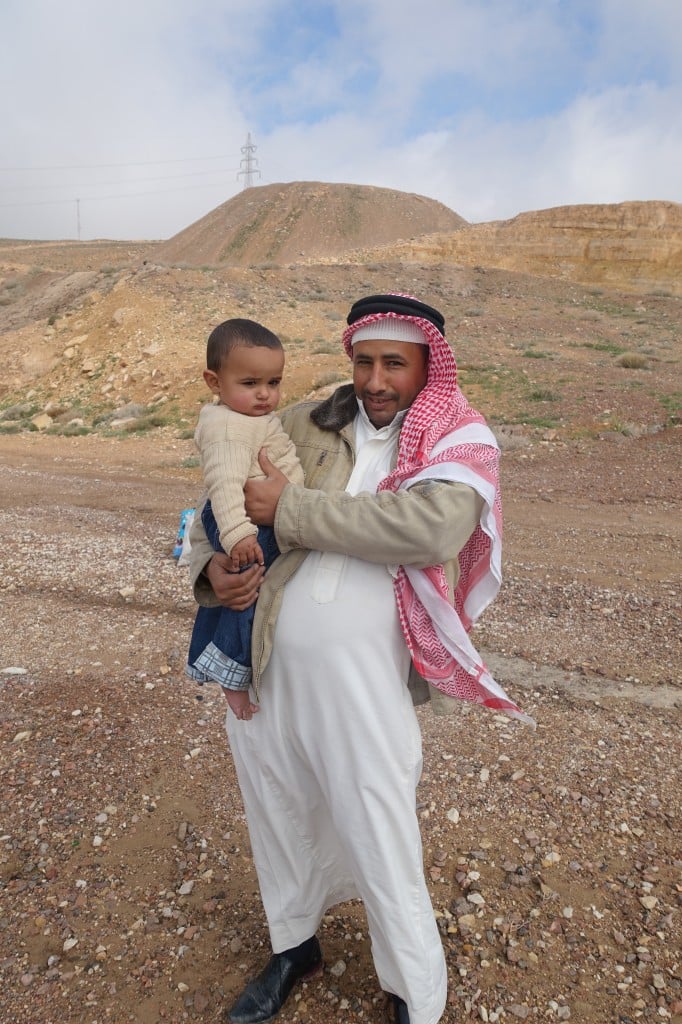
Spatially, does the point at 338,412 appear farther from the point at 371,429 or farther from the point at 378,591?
the point at 378,591

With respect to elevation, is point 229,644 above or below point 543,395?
above

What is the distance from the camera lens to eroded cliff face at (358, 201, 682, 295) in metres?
32.8

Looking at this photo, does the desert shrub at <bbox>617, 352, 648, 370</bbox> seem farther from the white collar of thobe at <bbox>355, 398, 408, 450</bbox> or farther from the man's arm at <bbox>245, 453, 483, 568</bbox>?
the man's arm at <bbox>245, 453, 483, 568</bbox>

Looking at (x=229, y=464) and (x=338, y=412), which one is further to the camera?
(x=338, y=412)

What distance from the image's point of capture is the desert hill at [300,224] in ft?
159

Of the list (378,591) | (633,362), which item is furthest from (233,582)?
(633,362)

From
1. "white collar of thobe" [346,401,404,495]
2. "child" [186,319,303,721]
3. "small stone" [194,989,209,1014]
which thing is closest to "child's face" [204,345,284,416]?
"child" [186,319,303,721]

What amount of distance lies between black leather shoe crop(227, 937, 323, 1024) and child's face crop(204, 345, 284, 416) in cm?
155

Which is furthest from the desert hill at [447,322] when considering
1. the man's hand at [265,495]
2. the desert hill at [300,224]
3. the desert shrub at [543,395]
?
the desert hill at [300,224]

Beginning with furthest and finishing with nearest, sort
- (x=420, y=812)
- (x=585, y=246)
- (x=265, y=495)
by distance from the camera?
(x=585, y=246) → (x=420, y=812) → (x=265, y=495)

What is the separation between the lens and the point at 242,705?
5.71ft

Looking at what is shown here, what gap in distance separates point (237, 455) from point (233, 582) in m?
0.29

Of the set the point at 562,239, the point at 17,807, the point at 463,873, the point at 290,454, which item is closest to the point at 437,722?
the point at 463,873

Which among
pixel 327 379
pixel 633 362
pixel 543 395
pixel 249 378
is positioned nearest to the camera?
pixel 249 378
